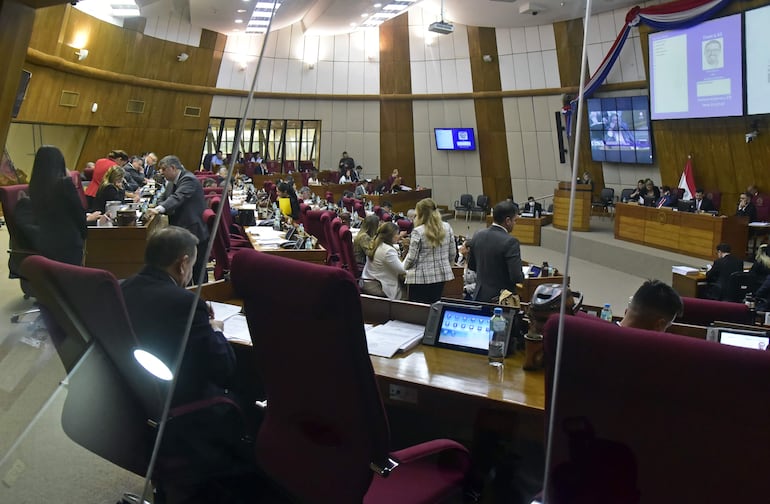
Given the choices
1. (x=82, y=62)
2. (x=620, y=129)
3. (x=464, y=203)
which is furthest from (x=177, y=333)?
(x=464, y=203)

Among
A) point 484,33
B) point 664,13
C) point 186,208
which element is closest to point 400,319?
point 186,208

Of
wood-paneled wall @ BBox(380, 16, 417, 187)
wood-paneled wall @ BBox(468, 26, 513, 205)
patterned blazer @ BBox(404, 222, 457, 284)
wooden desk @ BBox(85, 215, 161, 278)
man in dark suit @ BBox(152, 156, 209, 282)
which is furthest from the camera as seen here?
wood-paneled wall @ BBox(380, 16, 417, 187)

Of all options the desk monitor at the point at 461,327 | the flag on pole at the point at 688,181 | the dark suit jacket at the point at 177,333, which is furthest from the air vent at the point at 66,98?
the flag on pole at the point at 688,181

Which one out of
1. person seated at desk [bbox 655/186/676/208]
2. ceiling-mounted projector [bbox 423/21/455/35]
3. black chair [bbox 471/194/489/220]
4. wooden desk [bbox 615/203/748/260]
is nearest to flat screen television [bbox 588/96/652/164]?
person seated at desk [bbox 655/186/676/208]

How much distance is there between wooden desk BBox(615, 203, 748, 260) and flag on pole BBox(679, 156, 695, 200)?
1.14 metres

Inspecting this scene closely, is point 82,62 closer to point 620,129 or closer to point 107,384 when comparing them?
point 107,384

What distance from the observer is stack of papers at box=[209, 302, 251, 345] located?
8.17ft

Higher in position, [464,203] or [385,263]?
[464,203]

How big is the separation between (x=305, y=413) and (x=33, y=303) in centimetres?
92

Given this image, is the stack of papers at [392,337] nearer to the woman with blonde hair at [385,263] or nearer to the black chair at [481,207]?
the woman with blonde hair at [385,263]

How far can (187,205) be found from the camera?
18.1 ft

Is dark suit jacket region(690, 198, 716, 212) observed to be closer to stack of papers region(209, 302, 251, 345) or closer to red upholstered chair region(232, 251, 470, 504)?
stack of papers region(209, 302, 251, 345)

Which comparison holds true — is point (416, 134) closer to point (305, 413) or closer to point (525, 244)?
point (525, 244)

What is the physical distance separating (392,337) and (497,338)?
419 millimetres
